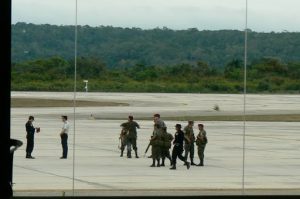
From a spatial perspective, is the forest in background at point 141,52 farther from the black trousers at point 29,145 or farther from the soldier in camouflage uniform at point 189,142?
the soldier in camouflage uniform at point 189,142

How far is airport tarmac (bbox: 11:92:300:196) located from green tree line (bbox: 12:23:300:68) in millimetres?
1468

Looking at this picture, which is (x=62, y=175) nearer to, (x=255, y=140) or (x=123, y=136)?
(x=123, y=136)

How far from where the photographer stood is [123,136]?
18.3 metres

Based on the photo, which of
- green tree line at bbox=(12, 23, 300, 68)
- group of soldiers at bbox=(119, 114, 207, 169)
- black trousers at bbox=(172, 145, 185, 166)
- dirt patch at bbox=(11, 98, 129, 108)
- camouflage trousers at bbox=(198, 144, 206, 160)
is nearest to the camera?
green tree line at bbox=(12, 23, 300, 68)

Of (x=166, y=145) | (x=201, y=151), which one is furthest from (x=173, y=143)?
(x=201, y=151)

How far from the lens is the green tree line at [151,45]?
443 inches

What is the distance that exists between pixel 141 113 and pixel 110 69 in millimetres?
23931

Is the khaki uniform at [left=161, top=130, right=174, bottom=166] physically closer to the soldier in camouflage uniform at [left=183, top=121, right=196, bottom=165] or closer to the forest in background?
the soldier in camouflage uniform at [left=183, top=121, right=196, bottom=165]

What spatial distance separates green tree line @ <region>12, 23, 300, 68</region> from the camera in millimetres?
11242

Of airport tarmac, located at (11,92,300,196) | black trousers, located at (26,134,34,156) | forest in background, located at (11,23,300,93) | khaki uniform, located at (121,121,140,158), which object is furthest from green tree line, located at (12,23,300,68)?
black trousers, located at (26,134,34,156)

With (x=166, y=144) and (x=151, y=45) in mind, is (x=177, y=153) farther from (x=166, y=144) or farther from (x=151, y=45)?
(x=151, y=45)

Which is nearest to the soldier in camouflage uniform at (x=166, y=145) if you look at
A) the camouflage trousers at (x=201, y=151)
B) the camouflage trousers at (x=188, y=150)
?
the camouflage trousers at (x=188, y=150)

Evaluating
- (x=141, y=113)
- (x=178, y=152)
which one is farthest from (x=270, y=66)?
(x=141, y=113)

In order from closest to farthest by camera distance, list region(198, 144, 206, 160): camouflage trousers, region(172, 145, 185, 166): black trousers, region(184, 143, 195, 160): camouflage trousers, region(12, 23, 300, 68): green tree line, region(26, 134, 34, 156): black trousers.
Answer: region(12, 23, 300, 68): green tree line < region(172, 145, 185, 166): black trousers < region(184, 143, 195, 160): camouflage trousers < region(198, 144, 206, 160): camouflage trousers < region(26, 134, 34, 156): black trousers
